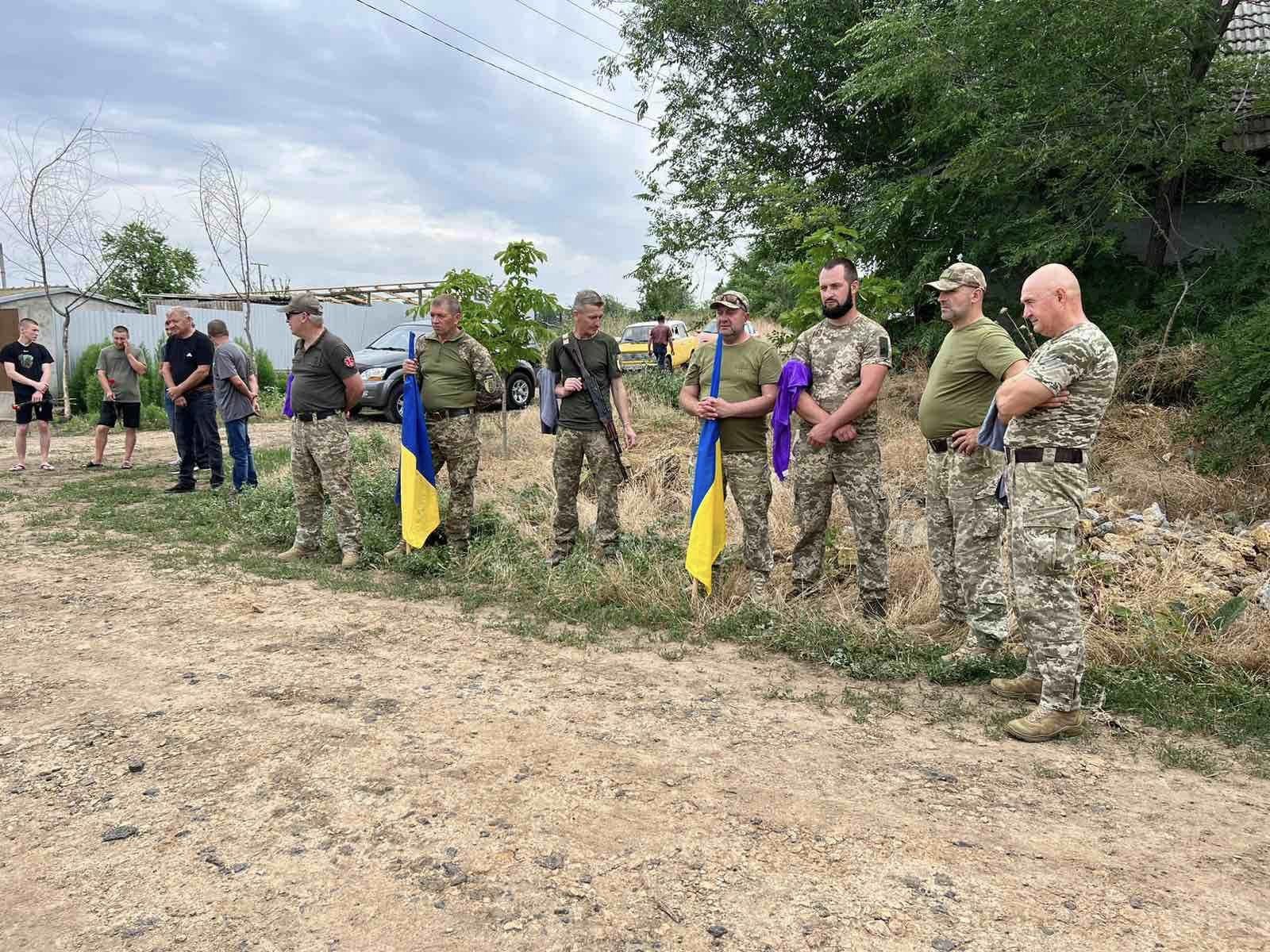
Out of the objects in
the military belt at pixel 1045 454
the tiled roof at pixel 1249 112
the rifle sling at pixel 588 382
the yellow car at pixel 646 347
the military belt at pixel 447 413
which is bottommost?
the military belt at pixel 1045 454

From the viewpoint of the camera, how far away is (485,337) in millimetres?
10266

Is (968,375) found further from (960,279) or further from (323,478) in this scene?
(323,478)

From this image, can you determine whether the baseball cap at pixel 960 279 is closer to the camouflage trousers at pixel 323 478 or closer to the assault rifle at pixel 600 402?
the assault rifle at pixel 600 402

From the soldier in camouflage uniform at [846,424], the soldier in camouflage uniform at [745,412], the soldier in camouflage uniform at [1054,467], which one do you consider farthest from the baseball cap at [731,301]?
the soldier in camouflage uniform at [1054,467]

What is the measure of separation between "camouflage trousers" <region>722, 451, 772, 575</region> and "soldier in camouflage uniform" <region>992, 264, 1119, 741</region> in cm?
175

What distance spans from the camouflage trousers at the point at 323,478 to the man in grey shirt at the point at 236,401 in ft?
7.66

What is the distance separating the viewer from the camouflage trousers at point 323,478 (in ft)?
20.7

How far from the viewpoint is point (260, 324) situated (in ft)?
69.1

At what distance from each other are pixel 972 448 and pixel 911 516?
116 inches

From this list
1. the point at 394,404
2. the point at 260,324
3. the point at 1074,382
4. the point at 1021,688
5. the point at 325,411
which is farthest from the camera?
the point at 260,324

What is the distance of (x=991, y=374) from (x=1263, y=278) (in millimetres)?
6513

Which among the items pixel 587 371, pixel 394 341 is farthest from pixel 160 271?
A: pixel 587 371

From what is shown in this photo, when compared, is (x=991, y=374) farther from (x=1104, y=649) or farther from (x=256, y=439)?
(x=256, y=439)

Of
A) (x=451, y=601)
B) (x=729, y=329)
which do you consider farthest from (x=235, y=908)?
(x=729, y=329)
